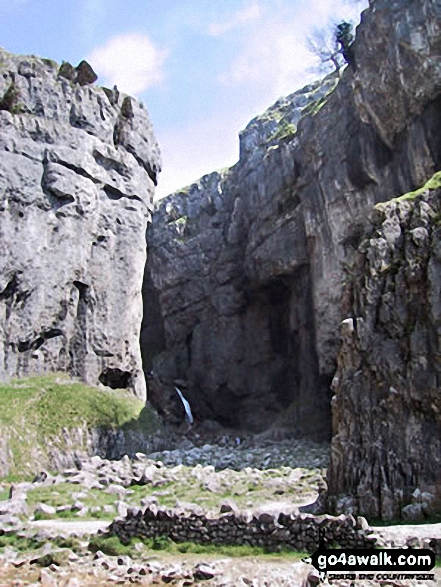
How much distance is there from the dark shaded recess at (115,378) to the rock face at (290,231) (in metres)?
12.6

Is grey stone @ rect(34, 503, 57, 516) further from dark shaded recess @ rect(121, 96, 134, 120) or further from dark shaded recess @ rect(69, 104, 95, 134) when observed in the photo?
dark shaded recess @ rect(121, 96, 134, 120)

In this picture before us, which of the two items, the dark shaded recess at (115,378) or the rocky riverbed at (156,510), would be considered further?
the dark shaded recess at (115,378)

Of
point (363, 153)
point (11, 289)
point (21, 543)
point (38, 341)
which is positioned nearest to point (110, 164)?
point (11, 289)

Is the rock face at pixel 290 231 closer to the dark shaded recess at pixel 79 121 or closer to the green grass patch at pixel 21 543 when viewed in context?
the dark shaded recess at pixel 79 121

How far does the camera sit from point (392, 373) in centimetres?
2139

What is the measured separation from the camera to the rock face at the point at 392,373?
1911 centimetres

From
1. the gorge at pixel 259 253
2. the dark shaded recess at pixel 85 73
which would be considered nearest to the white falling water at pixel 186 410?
the gorge at pixel 259 253

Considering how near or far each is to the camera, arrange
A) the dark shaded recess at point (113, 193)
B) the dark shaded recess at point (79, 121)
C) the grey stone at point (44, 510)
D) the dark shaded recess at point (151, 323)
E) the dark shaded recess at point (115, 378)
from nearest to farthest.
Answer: the grey stone at point (44, 510), the dark shaded recess at point (115, 378), the dark shaded recess at point (79, 121), the dark shaded recess at point (113, 193), the dark shaded recess at point (151, 323)

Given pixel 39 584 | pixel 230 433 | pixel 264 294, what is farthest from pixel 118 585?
pixel 264 294

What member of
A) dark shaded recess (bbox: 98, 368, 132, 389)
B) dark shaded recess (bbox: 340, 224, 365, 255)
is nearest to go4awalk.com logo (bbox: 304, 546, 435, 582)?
dark shaded recess (bbox: 340, 224, 365, 255)

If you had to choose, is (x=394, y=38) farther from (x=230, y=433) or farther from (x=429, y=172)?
(x=230, y=433)

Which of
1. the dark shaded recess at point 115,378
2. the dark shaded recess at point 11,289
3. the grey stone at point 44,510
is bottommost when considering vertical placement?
the grey stone at point 44,510

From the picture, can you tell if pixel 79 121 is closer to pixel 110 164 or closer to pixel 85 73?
pixel 110 164

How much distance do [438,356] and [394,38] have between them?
2705 cm
